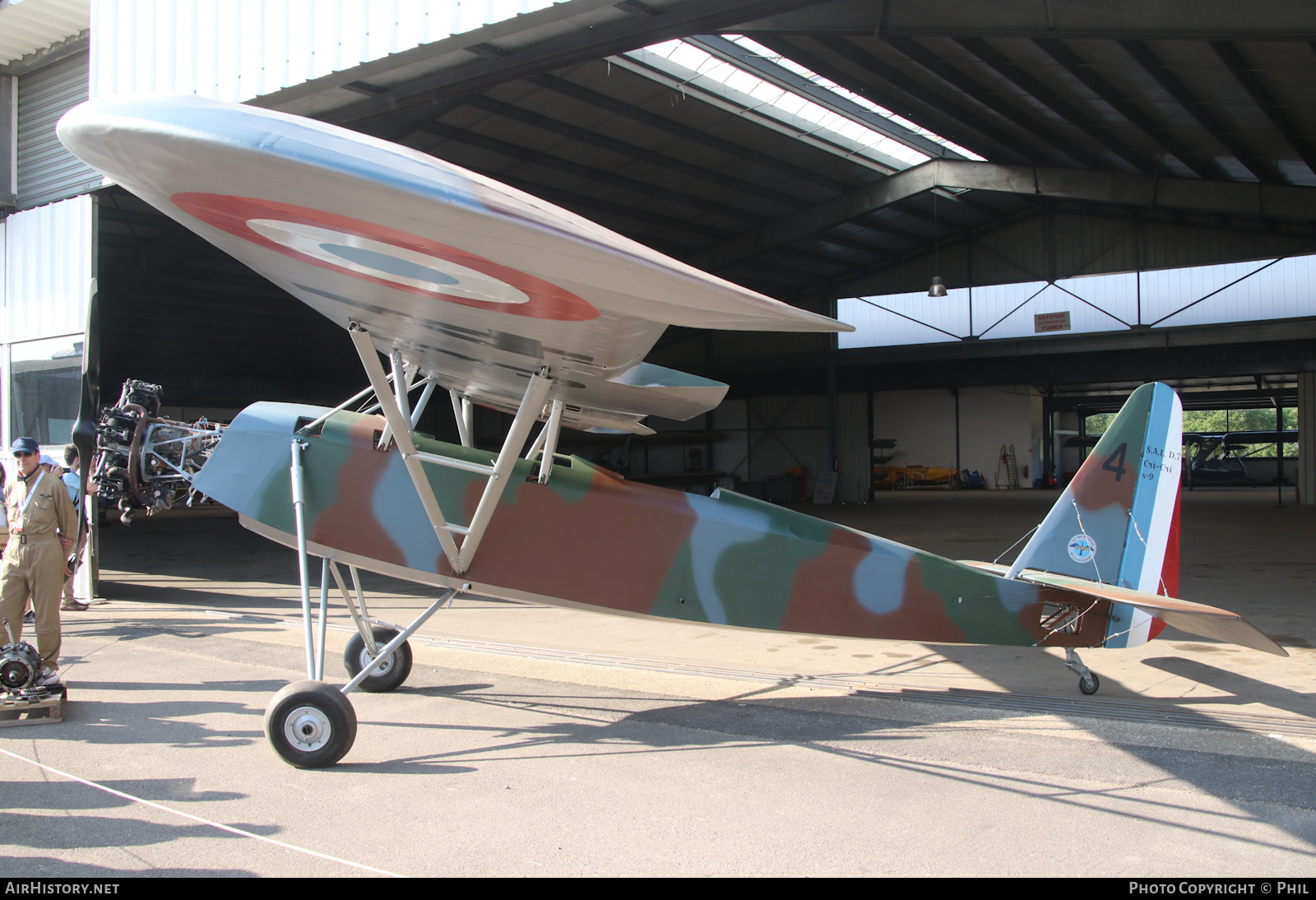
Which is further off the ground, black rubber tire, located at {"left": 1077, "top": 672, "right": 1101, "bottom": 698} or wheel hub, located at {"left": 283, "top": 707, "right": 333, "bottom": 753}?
wheel hub, located at {"left": 283, "top": 707, "right": 333, "bottom": 753}

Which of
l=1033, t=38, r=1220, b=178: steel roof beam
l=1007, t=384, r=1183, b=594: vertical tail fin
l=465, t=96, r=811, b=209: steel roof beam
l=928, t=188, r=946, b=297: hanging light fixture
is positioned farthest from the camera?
l=928, t=188, r=946, b=297: hanging light fixture

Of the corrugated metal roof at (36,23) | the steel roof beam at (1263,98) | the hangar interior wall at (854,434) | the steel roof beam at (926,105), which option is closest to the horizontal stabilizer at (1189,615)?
the steel roof beam at (1263,98)

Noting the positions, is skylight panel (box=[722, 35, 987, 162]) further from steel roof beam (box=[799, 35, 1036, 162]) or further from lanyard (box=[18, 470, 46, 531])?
lanyard (box=[18, 470, 46, 531])

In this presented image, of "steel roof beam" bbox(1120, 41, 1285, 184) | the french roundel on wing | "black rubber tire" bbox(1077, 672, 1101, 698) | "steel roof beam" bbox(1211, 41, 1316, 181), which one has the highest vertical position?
"steel roof beam" bbox(1120, 41, 1285, 184)

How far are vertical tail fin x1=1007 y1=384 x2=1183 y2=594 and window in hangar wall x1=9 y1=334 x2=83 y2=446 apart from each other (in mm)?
11729

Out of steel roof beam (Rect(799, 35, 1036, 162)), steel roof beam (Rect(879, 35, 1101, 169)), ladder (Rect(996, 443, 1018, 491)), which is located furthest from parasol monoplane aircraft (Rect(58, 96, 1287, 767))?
ladder (Rect(996, 443, 1018, 491))

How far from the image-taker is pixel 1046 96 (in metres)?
15.6

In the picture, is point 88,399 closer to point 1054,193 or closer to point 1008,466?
point 1054,193

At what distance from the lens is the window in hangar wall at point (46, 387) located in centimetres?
1121

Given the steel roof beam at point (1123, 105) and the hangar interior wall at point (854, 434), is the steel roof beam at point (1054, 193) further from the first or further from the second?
the hangar interior wall at point (854, 434)

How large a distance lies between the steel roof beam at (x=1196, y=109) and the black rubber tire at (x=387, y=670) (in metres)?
12.4

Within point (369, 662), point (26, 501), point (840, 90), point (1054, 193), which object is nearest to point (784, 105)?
point (840, 90)

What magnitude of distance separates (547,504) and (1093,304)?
90.5ft

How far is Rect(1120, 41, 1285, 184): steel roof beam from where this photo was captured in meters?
12.4
